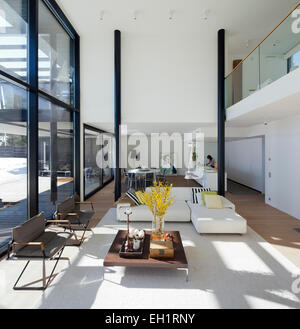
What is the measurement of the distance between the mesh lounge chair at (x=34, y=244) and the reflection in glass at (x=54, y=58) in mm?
3025

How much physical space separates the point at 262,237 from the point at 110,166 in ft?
26.6

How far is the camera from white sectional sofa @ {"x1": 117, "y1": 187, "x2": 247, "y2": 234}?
4104mm

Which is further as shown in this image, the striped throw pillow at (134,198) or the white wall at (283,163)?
the white wall at (283,163)

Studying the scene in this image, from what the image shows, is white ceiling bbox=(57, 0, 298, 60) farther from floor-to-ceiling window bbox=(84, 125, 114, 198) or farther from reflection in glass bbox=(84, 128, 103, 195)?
reflection in glass bbox=(84, 128, 103, 195)

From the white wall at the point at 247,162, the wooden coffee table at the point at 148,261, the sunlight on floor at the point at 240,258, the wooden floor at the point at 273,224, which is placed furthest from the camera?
the white wall at the point at 247,162

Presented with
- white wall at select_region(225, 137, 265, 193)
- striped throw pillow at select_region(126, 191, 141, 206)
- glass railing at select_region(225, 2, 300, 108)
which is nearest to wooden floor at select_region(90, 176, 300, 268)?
striped throw pillow at select_region(126, 191, 141, 206)

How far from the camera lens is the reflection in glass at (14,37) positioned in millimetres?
3350

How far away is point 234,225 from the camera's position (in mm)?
4086

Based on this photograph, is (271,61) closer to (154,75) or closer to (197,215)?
(154,75)

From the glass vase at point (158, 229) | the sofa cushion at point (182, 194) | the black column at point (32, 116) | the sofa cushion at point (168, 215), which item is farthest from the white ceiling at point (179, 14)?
the glass vase at point (158, 229)

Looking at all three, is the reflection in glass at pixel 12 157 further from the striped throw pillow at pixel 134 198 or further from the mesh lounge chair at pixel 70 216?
the striped throw pillow at pixel 134 198

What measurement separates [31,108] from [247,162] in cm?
893
